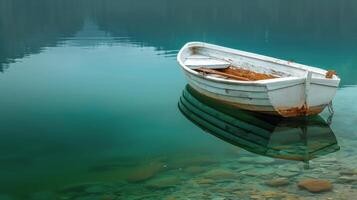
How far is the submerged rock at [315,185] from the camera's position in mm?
12959

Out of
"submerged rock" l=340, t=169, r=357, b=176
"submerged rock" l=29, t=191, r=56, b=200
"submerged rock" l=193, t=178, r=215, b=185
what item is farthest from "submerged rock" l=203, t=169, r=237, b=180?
"submerged rock" l=29, t=191, r=56, b=200

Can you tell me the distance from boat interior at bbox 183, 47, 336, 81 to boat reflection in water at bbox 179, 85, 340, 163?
1720 millimetres

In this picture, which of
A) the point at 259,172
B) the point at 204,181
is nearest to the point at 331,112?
the point at 259,172

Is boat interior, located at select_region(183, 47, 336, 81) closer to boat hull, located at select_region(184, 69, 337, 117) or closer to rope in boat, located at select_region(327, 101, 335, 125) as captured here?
boat hull, located at select_region(184, 69, 337, 117)

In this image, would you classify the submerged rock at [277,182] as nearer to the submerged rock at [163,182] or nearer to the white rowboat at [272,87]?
the submerged rock at [163,182]

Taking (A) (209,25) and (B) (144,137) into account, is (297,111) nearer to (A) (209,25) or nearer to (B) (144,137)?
(B) (144,137)

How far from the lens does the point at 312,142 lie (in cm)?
1736

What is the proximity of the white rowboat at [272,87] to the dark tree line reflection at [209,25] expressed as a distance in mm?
16424

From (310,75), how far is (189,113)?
6.07 metres

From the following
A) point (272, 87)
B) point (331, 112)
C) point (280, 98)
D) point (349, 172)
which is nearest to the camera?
point (349, 172)

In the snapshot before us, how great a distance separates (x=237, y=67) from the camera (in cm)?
2472

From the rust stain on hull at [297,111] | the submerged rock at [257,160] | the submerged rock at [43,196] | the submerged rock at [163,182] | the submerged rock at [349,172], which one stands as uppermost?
the rust stain on hull at [297,111]

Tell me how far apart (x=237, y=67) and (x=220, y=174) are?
436 inches

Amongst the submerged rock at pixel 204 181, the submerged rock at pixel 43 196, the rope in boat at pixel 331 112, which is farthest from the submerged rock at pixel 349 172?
the submerged rock at pixel 43 196
